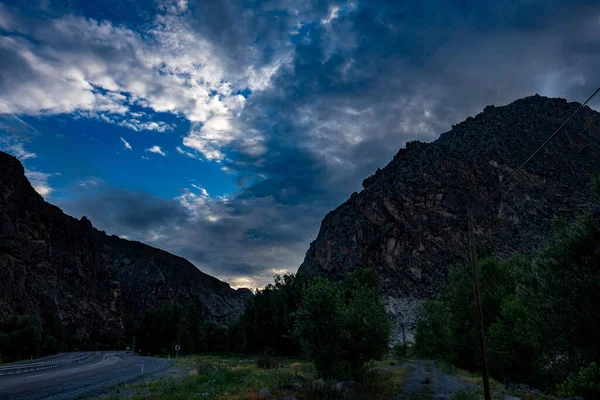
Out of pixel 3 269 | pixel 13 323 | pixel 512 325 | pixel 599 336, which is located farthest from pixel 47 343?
pixel 599 336

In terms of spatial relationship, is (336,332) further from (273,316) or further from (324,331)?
(273,316)

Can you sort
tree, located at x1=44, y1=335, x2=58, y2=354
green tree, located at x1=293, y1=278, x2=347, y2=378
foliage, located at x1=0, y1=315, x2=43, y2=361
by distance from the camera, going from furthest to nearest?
tree, located at x1=44, y1=335, x2=58, y2=354, foliage, located at x1=0, y1=315, x2=43, y2=361, green tree, located at x1=293, y1=278, x2=347, y2=378

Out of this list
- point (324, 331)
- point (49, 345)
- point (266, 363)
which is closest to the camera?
point (324, 331)

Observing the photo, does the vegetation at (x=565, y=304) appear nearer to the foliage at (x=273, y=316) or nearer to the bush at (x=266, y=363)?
the bush at (x=266, y=363)

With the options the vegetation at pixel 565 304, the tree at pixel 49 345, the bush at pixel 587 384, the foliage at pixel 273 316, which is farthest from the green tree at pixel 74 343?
the bush at pixel 587 384

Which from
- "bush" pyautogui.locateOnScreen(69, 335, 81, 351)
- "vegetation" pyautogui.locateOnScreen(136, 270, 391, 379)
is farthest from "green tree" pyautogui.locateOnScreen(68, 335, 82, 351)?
"vegetation" pyautogui.locateOnScreen(136, 270, 391, 379)

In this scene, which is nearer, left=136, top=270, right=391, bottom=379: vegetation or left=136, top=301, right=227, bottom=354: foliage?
left=136, top=270, right=391, bottom=379: vegetation

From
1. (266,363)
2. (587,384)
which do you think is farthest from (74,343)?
(587,384)

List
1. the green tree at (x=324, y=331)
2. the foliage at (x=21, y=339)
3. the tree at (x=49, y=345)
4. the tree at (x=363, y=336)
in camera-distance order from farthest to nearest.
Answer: the tree at (x=49, y=345), the foliage at (x=21, y=339), the tree at (x=363, y=336), the green tree at (x=324, y=331)

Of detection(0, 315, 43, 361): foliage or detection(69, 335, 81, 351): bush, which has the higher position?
detection(0, 315, 43, 361): foliage

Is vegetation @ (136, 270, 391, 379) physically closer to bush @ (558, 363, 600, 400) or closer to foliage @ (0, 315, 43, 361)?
bush @ (558, 363, 600, 400)

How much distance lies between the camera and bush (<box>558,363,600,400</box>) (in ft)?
70.7

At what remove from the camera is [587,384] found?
2175 cm

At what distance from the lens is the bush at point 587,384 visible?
21.6m
